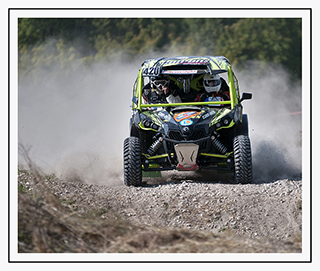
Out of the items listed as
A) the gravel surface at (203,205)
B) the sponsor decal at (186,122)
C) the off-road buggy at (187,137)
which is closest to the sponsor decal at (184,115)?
the off-road buggy at (187,137)

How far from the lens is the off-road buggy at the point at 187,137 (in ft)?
33.1

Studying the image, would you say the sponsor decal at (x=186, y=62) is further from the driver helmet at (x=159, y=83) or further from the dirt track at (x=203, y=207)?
the dirt track at (x=203, y=207)

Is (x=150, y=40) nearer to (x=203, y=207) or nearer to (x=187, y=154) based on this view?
(x=187, y=154)

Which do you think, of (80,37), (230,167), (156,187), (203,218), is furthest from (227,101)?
(80,37)

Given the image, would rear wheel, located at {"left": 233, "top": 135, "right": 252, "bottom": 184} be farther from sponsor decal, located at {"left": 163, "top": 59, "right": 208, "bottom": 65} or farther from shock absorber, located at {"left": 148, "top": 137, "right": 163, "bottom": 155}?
sponsor decal, located at {"left": 163, "top": 59, "right": 208, "bottom": 65}

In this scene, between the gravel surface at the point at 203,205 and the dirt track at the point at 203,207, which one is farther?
the gravel surface at the point at 203,205

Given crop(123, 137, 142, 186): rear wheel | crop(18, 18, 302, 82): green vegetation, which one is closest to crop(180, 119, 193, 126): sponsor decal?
crop(123, 137, 142, 186): rear wheel

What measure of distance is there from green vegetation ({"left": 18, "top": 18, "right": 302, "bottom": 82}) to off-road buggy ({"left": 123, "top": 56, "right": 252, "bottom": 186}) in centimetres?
1439

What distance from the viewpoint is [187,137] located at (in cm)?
1011

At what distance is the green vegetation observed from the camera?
26312 millimetres

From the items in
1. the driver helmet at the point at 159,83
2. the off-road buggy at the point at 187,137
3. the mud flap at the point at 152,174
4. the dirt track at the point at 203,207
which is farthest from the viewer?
the driver helmet at the point at 159,83

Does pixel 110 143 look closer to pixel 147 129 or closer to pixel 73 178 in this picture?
pixel 73 178

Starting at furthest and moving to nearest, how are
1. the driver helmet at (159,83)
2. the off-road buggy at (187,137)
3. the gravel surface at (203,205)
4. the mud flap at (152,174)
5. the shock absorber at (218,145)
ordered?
1. the driver helmet at (159,83)
2. the mud flap at (152,174)
3. the shock absorber at (218,145)
4. the off-road buggy at (187,137)
5. the gravel surface at (203,205)

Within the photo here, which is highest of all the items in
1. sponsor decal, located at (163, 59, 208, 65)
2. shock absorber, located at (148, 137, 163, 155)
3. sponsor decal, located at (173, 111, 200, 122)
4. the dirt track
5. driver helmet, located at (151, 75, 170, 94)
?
sponsor decal, located at (163, 59, 208, 65)
